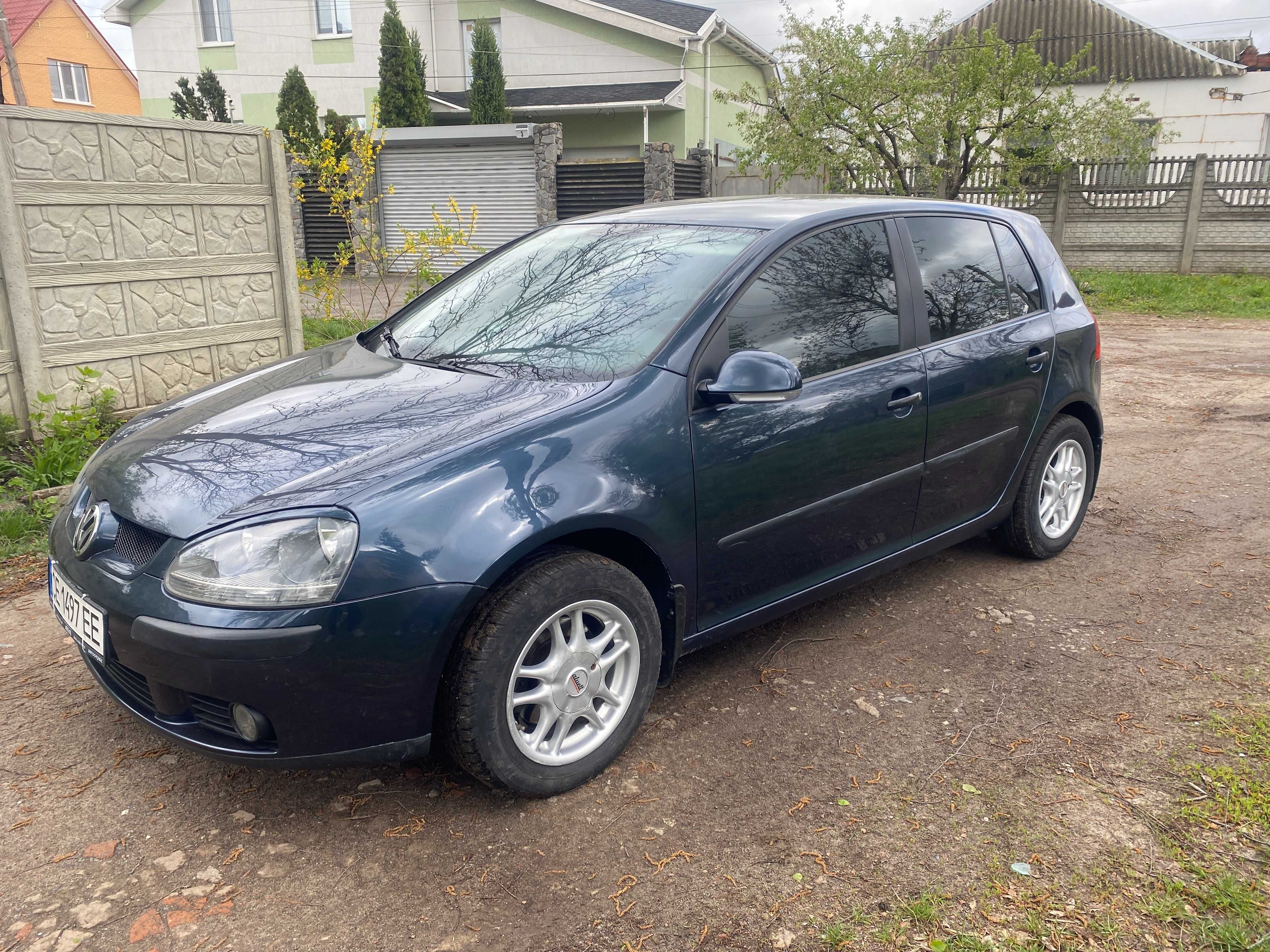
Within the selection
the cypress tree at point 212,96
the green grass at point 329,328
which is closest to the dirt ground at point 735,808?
the green grass at point 329,328

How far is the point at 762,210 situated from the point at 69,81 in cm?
4644

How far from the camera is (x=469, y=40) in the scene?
86.4ft

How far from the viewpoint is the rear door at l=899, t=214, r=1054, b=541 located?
12.2 feet

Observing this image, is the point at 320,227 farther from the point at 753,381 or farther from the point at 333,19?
the point at 753,381

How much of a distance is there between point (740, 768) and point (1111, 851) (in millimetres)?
1003

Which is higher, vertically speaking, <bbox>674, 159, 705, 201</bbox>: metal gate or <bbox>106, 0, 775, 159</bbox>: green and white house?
<bbox>106, 0, 775, 159</bbox>: green and white house

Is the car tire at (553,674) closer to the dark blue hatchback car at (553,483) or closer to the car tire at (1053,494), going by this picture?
the dark blue hatchback car at (553,483)

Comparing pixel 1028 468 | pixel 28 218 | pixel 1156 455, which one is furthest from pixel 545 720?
pixel 1156 455

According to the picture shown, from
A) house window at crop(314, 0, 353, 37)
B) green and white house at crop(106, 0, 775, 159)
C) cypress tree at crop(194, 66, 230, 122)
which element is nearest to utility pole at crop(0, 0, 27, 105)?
green and white house at crop(106, 0, 775, 159)

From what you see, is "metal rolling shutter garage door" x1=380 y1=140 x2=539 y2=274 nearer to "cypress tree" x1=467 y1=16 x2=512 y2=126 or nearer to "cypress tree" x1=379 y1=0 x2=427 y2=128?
"cypress tree" x1=379 y1=0 x2=427 y2=128

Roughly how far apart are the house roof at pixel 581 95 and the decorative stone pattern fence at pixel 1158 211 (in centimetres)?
795

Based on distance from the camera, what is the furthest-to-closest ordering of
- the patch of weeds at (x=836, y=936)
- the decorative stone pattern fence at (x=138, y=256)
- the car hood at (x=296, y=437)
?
1. the decorative stone pattern fence at (x=138, y=256)
2. the car hood at (x=296, y=437)
3. the patch of weeds at (x=836, y=936)

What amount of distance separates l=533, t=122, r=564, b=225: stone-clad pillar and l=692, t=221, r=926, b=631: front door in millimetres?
16475

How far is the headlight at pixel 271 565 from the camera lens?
7.62 ft
